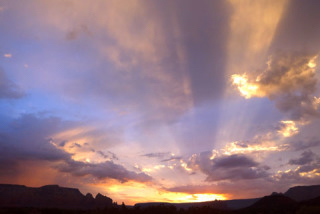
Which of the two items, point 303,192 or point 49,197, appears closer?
point 303,192

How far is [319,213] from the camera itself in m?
42.0

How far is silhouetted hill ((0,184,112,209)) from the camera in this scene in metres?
153

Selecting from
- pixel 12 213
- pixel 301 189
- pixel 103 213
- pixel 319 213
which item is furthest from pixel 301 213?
pixel 301 189

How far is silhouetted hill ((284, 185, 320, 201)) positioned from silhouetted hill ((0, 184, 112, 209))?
107564 mm

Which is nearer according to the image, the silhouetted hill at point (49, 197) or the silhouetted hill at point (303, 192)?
the silhouetted hill at point (303, 192)

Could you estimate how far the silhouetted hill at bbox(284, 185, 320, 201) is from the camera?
488 feet

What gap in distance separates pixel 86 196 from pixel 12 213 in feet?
424

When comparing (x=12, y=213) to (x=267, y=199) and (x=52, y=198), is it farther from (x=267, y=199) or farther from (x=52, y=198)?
(x=52, y=198)

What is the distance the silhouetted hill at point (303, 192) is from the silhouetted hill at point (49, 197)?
108 metres

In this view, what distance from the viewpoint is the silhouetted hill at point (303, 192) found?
14888 cm

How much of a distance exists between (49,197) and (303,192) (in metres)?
154

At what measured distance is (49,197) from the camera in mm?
168500

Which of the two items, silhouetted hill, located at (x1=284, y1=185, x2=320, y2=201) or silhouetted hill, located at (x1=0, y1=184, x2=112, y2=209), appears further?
silhouetted hill, located at (x1=0, y1=184, x2=112, y2=209)

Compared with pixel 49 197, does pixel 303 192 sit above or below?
below
